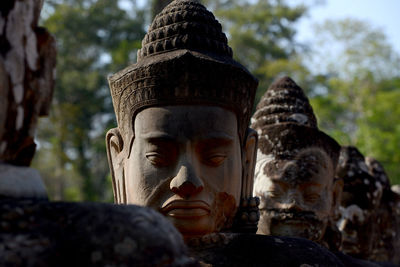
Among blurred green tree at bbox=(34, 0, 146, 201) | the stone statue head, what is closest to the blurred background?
blurred green tree at bbox=(34, 0, 146, 201)

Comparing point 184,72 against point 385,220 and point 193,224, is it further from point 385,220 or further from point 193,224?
point 385,220

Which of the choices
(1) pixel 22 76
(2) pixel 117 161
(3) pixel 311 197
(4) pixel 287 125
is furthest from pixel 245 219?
(1) pixel 22 76

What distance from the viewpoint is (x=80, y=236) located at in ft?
5.11

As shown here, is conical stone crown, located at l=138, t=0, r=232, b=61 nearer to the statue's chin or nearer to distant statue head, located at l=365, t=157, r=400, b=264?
the statue's chin

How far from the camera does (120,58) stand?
1672 centimetres

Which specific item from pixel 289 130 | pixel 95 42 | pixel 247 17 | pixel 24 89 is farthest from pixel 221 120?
pixel 247 17

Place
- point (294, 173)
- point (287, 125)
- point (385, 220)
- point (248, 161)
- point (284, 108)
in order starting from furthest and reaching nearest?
→ point (385, 220) → point (284, 108) → point (287, 125) → point (294, 173) → point (248, 161)

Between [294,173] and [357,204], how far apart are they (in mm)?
1895

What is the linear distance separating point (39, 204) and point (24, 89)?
338 mm

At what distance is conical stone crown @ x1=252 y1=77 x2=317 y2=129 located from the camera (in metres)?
4.91

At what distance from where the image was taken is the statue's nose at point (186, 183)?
3115 millimetres

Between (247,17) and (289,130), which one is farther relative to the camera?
(247,17)

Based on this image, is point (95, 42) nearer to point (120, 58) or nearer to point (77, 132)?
point (77, 132)

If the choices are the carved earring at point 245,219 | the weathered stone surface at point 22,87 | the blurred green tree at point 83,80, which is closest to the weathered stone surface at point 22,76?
the weathered stone surface at point 22,87
